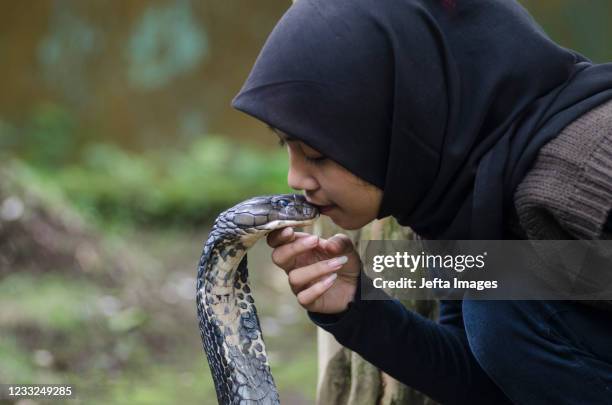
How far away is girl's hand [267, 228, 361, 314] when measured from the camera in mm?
2256

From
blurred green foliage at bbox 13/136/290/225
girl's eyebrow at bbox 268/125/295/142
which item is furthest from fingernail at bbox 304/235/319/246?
blurred green foliage at bbox 13/136/290/225

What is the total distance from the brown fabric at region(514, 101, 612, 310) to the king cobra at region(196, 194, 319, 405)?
19.2 inches

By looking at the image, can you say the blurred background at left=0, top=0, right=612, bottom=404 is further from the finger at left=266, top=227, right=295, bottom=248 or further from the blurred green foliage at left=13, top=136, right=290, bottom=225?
the finger at left=266, top=227, right=295, bottom=248

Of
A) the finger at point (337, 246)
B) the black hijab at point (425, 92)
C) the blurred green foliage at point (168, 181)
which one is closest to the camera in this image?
the black hijab at point (425, 92)

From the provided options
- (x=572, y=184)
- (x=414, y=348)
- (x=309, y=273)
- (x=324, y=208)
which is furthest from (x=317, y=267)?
(x=572, y=184)

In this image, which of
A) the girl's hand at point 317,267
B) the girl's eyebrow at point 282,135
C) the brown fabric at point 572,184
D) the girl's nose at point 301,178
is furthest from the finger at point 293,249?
the brown fabric at point 572,184

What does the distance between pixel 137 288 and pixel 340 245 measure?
341 centimetres

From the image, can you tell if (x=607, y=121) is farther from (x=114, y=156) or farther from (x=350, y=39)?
(x=114, y=156)

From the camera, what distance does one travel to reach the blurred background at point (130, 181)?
4.86 meters

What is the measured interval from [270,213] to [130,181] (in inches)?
237

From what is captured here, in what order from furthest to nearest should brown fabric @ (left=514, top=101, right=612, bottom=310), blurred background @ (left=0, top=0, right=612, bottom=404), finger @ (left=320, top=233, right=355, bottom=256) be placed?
blurred background @ (left=0, top=0, right=612, bottom=404), finger @ (left=320, top=233, right=355, bottom=256), brown fabric @ (left=514, top=101, right=612, bottom=310)

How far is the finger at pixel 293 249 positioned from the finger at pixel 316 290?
8cm

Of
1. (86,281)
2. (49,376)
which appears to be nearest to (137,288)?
(86,281)

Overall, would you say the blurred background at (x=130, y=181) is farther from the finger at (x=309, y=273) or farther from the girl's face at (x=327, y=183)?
the girl's face at (x=327, y=183)
